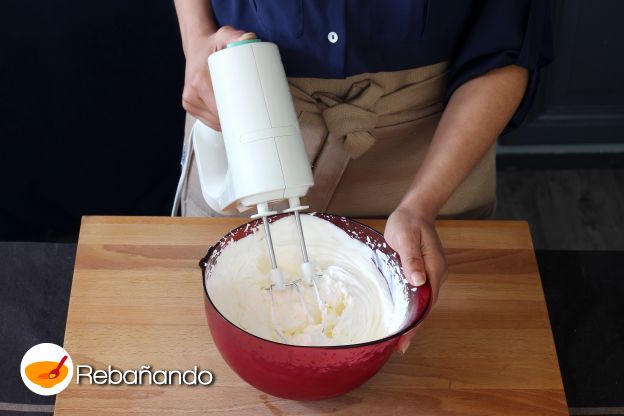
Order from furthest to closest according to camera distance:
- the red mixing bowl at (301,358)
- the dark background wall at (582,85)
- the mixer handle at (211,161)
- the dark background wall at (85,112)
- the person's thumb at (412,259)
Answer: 1. the dark background wall at (582,85)
2. the dark background wall at (85,112)
3. the mixer handle at (211,161)
4. the person's thumb at (412,259)
5. the red mixing bowl at (301,358)

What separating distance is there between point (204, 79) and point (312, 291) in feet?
1.02

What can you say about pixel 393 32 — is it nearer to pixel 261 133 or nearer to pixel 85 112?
pixel 261 133

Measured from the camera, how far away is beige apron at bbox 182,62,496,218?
1.12 metres

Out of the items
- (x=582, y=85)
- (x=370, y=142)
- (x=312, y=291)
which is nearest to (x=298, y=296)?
(x=312, y=291)

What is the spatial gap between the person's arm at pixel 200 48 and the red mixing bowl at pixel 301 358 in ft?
0.73

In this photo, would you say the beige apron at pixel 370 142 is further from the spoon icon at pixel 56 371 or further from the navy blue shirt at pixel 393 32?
the spoon icon at pixel 56 371

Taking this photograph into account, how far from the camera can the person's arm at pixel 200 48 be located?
0.99 metres

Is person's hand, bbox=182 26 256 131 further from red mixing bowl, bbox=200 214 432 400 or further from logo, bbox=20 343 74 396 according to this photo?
logo, bbox=20 343 74 396

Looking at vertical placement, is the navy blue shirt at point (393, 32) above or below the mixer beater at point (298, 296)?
above

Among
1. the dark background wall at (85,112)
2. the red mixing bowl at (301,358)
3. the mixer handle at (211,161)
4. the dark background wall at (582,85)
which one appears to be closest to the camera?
the red mixing bowl at (301,358)

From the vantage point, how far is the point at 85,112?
1.72 metres

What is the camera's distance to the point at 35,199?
1821mm

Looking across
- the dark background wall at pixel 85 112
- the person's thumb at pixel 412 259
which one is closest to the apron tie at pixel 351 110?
the person's thumb at pixel 412 259

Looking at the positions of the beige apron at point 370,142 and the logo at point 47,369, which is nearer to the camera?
the logo at point 47,369
